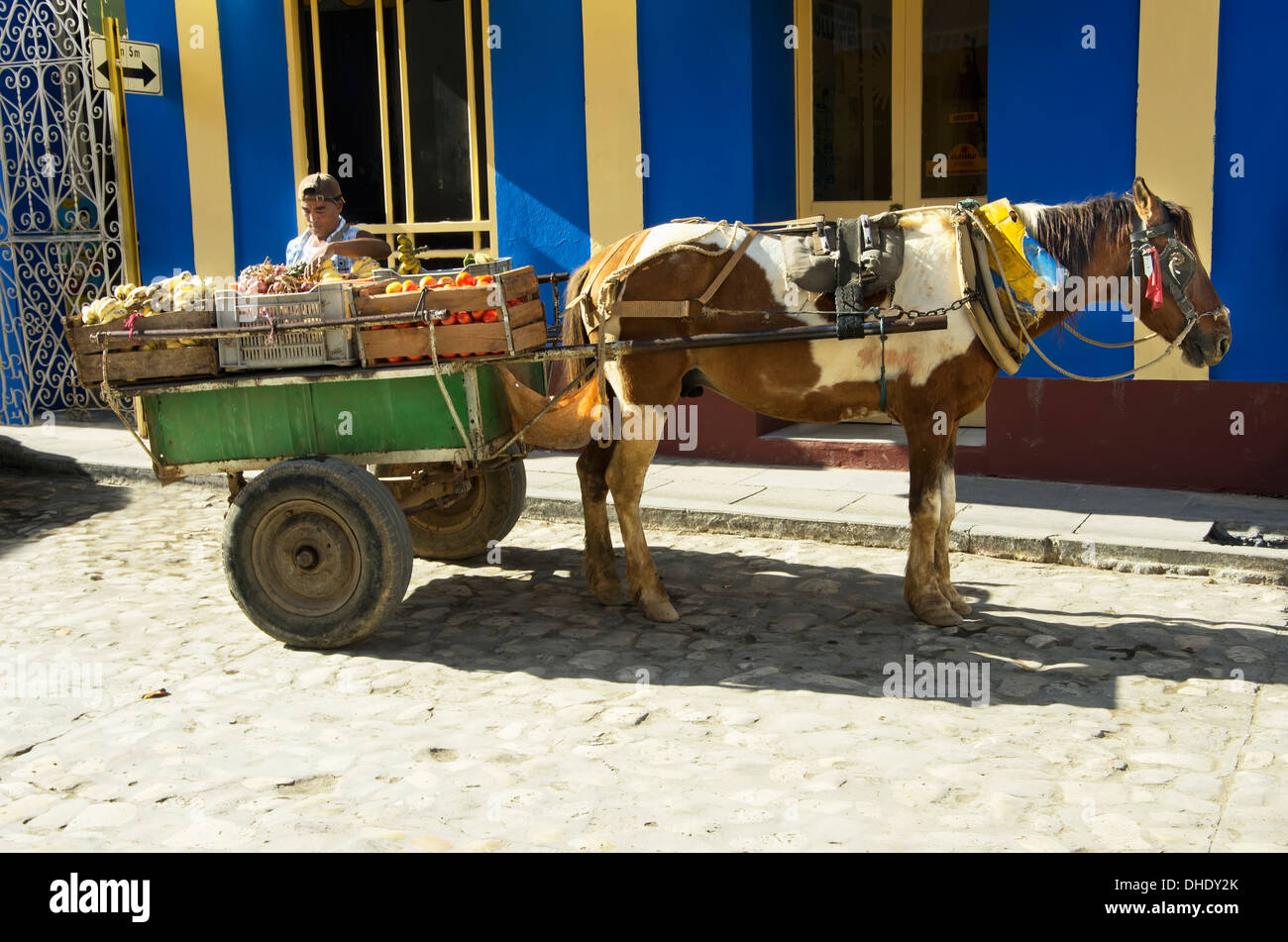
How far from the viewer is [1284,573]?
597cm

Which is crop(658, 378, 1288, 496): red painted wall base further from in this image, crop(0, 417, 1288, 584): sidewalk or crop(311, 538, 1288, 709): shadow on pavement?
crop(311, 538, 1288, 709): shadow on pavement

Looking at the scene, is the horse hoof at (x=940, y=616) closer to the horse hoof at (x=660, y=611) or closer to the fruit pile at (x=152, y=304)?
the horse hoof at (x=660, y=611)

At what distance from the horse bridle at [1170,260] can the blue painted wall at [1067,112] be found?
2322 mm

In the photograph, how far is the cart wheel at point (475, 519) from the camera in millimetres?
6551

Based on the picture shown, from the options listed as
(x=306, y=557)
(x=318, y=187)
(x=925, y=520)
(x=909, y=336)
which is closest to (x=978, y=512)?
(x=925, y=520)

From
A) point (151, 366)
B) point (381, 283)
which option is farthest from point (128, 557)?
point (381, 283)

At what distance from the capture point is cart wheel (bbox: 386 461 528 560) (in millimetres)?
6551

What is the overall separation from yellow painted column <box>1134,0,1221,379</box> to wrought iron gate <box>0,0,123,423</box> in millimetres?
8660

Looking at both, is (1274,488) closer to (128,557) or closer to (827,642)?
(827,642)

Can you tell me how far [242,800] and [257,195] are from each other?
7836 millimetres

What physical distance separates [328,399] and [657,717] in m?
2.12

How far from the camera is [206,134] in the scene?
10633 mm

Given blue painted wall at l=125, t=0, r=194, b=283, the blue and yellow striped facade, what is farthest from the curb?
blue painted wall at l=125, t=0, r=194, b=283

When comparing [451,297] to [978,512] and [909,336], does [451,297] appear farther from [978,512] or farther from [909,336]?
[978,512]
